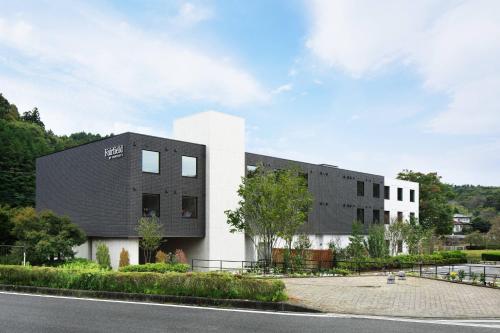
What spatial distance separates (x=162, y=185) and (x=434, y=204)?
43.3 m

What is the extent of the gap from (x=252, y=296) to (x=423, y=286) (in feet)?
32.9

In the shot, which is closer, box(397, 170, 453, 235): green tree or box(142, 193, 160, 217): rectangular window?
box(142, 193, 160, 217): rectangular window

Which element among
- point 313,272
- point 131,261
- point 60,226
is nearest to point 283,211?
point 313,272

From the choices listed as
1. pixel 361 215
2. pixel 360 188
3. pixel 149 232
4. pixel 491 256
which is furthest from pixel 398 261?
pixel 491 256

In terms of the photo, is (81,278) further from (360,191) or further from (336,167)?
(360,191)

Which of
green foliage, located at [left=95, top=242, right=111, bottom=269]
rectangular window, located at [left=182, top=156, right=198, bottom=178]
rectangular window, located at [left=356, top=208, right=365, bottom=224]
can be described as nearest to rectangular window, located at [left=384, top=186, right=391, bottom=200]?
rectangular window, located at [left=356, top=208, right=365, bottom=224]

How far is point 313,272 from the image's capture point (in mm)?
25734

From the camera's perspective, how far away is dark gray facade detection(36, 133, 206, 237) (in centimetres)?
2805

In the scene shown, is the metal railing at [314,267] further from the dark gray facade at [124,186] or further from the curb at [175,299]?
the curb at [175,299]

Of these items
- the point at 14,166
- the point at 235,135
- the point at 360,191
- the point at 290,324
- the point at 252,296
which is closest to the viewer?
the point at 290,324

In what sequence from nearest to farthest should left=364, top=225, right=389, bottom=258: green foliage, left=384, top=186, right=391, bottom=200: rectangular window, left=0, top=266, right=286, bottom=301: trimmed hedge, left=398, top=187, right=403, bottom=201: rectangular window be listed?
left=0, top=266, right=286, bottom=301: trimmed hedge < left=364, top=225, right=389, bottom=258: green foliage < left=384, top=186, right=391, bottom=200: rectangular window < left=398, top=187, right=403, bottom=201: rectangular window

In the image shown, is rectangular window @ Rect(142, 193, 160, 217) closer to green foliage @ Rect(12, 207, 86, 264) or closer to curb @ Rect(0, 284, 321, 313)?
green foliage @ Rect(12, 207, 86, 264)

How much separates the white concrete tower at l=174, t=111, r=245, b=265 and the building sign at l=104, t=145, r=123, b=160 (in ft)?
18.9

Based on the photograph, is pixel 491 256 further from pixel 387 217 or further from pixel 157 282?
pixel 157 282
